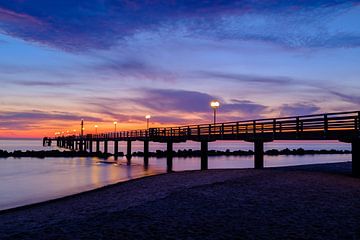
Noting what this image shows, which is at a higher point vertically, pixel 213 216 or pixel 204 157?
pixel 204 157

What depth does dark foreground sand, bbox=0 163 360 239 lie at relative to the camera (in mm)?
7785

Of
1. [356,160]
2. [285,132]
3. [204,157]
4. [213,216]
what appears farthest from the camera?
[204,157]

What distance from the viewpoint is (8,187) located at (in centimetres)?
2617

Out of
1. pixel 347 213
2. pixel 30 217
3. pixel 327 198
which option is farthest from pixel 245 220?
pixel 30 217

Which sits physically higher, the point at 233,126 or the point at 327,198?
the point at 233,126

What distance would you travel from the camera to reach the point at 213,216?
930 cm

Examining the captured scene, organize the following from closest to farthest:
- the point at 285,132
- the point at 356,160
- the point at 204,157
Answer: the point at 356,160
the point at 285,132
the point at 204,157

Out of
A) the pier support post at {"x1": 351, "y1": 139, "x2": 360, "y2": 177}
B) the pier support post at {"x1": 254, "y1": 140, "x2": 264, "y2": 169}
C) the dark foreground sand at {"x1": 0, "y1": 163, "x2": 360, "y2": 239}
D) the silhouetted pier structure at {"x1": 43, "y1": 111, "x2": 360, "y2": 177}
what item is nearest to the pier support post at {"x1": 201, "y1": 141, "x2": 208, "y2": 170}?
the silhouetted pier structure at {"x1": 43, "y1": 111, "x2": 360, "y2": 177}

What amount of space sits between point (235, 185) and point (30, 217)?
8.03m

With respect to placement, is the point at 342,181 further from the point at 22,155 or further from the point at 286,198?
the point at 22,155

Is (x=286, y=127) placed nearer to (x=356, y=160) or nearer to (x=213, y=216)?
(x=356, y=160)

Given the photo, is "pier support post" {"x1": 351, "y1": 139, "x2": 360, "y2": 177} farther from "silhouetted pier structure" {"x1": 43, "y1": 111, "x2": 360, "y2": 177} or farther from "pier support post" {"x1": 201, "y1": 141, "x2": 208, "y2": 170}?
"pier support post" {"x1": 201, "y1": 141, "x2": 208, "y2": 170}

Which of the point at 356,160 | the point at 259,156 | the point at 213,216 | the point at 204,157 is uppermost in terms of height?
the point at 356,160

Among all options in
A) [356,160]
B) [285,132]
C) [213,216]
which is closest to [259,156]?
[285,132]
